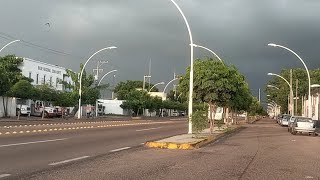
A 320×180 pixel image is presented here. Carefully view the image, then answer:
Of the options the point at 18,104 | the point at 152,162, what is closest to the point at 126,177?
the point at 152,162

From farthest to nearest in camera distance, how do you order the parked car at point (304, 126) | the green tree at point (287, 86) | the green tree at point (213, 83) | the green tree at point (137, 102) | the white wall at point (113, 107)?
the white wall at point (113, 107) → the green tree at point (287, 86) → the green tree at point (137, 102) → the parked car at point (304, 126) → the green tree at point (213, 83)

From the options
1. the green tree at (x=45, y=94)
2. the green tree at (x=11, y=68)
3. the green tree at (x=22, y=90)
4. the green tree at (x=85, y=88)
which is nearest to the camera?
the green tree at (x=11, y=68)

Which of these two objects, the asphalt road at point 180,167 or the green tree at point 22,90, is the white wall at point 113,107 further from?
the asphalt road at point 180,167

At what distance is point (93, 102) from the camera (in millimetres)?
80938

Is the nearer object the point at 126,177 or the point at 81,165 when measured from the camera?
the point at 126,177

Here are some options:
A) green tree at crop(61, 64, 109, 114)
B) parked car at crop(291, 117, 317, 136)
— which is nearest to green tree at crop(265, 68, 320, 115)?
green tree at crop(61, 64, 109, 114)

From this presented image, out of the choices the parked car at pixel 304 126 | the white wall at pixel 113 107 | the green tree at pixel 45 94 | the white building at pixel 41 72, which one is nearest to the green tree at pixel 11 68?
the green tree at pixel 45 94

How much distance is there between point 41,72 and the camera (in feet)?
320

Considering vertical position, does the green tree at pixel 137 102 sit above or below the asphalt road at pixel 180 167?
above

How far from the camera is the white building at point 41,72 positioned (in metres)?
91.6

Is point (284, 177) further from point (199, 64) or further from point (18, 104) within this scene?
point (18, 104)

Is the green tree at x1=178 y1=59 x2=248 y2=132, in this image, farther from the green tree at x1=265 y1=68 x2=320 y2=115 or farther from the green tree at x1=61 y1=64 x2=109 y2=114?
the green tree at x1=265 y1=68 x2=320 y2=115

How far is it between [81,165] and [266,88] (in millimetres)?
120838

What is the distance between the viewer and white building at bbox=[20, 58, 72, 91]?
91637 millimetres
